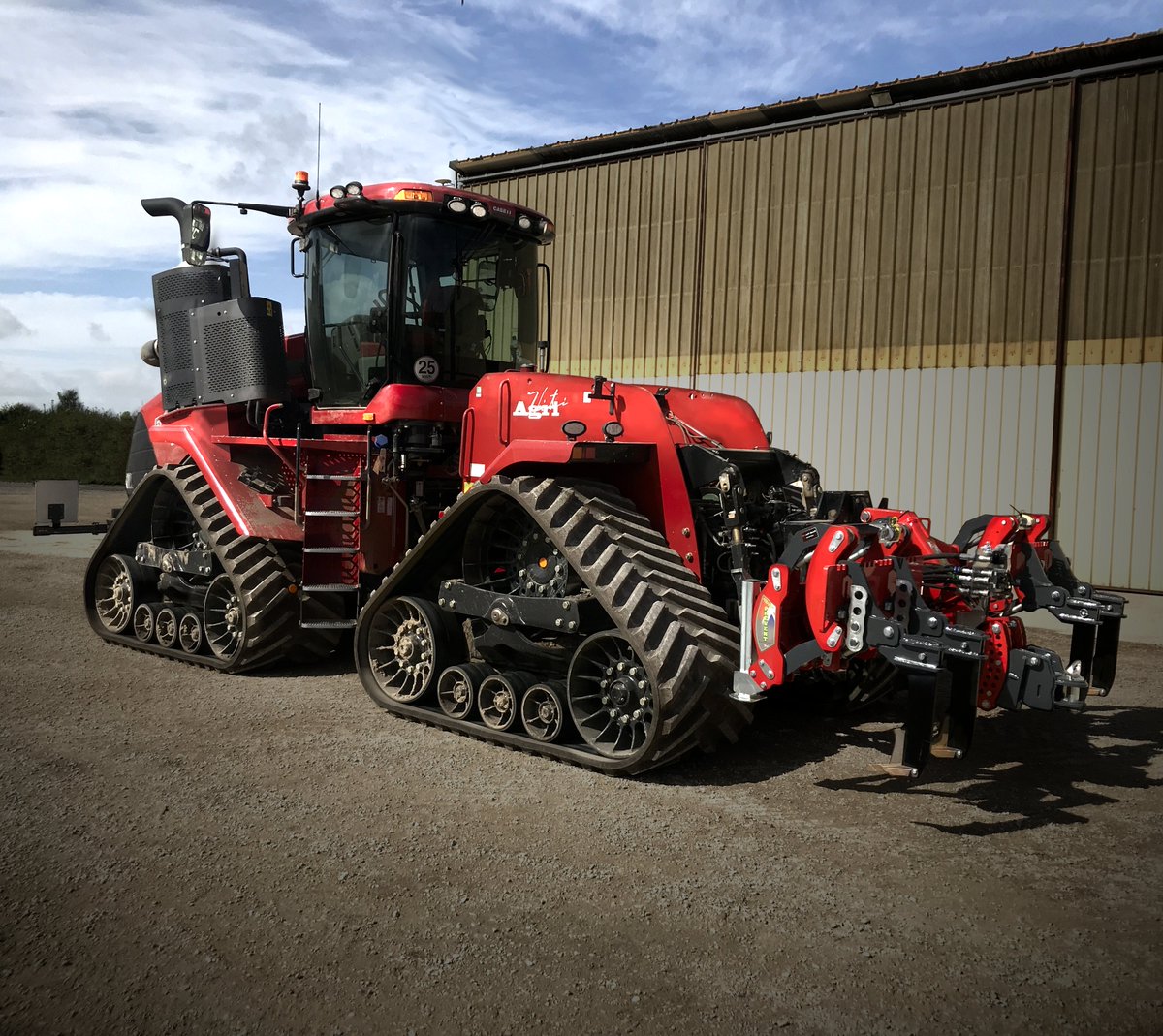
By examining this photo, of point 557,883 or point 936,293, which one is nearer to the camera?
point 557,883

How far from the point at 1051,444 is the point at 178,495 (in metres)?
9.61

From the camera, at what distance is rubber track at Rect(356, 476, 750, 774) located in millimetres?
4902

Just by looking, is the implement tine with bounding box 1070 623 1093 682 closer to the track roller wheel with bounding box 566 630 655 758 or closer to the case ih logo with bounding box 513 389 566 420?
the track roller wheel with bounding box 566 630 655 758

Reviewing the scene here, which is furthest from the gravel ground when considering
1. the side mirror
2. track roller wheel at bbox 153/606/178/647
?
the side mirror

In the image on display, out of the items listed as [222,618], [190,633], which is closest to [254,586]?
[222,618]

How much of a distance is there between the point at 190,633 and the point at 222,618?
399mm

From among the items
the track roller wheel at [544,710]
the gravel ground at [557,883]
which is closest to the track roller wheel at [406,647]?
the gravel ground at [557,883]

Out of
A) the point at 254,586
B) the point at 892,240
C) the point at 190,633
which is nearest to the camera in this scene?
the point at 254,586

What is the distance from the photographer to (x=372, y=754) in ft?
18.6

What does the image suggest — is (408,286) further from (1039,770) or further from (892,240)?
(892,240)

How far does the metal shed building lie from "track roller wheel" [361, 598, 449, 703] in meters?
8.49

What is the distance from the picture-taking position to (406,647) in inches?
255

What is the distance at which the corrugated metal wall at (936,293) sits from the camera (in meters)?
12.1

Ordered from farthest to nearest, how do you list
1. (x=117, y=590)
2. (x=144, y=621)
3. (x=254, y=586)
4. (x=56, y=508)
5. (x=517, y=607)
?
(x=56, y=508) → (x=117, y=590) → (x=144, y=621) → (x=254, y=586) → (x=517, y=607)
